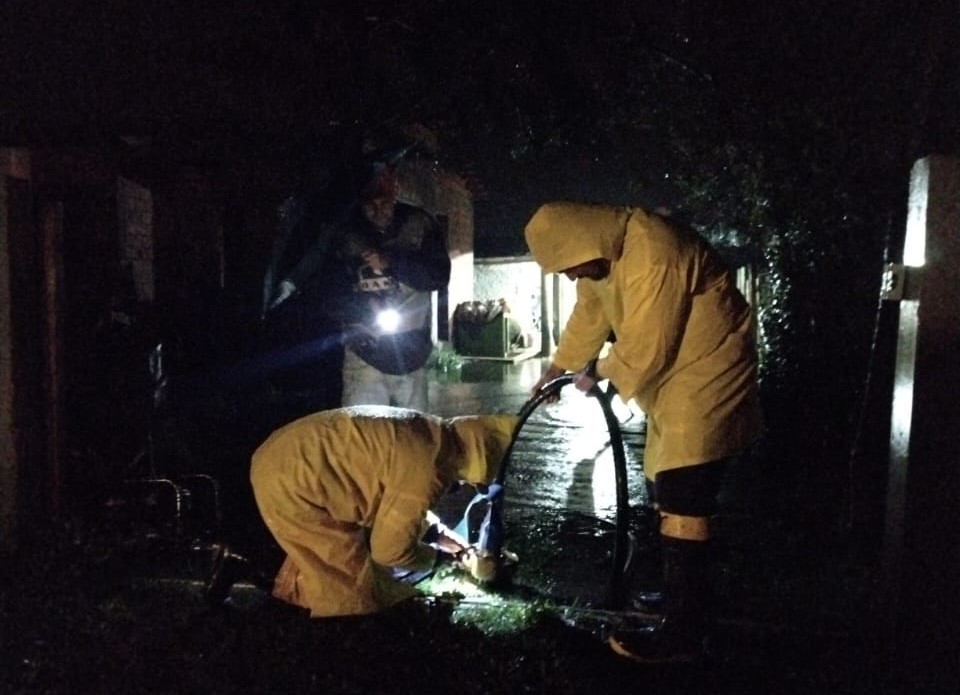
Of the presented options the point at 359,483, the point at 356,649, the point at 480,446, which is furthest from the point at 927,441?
the point at 356,649

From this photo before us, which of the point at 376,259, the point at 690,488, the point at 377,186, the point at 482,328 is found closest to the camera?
the point at 690,488

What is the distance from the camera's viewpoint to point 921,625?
337 cm

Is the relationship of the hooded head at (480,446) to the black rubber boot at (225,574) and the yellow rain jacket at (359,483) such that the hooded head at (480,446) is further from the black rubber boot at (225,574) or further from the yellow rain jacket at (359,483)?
the black rubber boot at (225,574)

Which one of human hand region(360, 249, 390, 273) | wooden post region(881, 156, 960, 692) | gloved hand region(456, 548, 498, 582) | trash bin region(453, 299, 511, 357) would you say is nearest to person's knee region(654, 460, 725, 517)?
wooden post region(881, 156, 960, 692)

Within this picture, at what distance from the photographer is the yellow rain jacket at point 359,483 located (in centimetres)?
337

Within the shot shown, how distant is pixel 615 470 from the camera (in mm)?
3746

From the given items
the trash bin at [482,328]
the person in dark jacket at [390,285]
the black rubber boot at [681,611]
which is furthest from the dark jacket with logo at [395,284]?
the trash bin at [482,328]

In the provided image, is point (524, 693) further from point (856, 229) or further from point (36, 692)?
point (856, 229)

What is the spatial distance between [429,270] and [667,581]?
2.46 meters

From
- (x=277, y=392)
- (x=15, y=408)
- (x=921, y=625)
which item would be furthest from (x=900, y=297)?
(x=15, y=408)

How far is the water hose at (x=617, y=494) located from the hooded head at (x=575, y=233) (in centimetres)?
61

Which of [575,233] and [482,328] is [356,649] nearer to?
[575,233]

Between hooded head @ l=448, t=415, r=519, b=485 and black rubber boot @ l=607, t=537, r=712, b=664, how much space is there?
83cm

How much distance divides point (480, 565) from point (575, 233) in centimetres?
181
